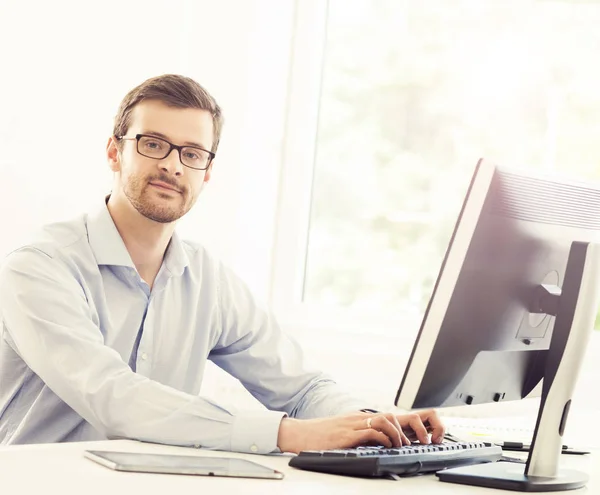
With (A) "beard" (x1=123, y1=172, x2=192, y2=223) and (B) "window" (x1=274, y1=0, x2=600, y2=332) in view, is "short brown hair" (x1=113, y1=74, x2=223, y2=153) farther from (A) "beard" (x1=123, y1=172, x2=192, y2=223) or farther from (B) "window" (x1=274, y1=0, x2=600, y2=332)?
(B) "window" (x1=274, y1=0, x2=600, y2=332)

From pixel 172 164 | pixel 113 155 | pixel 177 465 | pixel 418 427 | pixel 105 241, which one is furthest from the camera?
pixel 113 155

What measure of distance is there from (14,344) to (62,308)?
0.20 m

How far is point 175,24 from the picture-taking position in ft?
9.03

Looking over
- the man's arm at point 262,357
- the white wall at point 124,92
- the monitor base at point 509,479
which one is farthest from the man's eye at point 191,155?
the monitor base at point 509,479

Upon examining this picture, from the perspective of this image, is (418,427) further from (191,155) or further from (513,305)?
(191,155)

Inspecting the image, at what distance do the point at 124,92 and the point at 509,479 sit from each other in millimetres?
1841

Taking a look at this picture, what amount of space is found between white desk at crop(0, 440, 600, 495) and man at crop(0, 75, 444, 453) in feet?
0.36

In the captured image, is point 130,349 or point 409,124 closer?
point 130,349

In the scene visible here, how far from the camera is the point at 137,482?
3.44 feet

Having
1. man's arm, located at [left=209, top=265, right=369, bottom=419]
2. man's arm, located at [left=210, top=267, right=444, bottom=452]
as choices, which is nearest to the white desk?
man's arm, located at [left=210, top=267, right=444, bottom=452]

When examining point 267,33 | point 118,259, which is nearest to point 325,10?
point 267,33

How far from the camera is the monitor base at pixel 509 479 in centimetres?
118

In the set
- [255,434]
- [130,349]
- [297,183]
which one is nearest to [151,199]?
[130,349]

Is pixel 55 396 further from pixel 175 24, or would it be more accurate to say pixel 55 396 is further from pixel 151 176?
pixel 175 24
